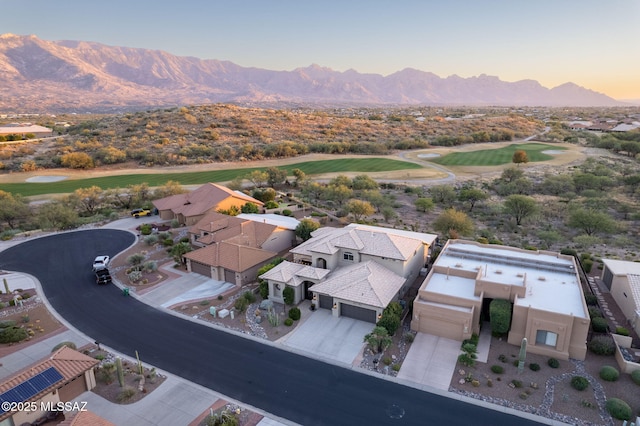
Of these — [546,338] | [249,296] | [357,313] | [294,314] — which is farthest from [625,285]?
[249,296]

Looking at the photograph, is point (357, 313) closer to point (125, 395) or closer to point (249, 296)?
point (249, 296)

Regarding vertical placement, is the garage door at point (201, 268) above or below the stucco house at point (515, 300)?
below

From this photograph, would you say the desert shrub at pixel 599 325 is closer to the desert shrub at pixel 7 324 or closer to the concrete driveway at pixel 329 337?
the concrete driveway at pixel 329 337

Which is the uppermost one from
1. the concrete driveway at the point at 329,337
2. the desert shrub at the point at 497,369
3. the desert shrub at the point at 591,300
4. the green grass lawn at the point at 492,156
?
the green grass lawn at the point at 492,156

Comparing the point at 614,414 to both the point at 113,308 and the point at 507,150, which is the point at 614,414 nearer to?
the point at 113,308

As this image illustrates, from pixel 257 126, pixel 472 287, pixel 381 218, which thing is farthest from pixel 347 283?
pixel 257 126

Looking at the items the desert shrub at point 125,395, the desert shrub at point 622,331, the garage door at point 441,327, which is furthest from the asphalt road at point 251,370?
the desert shrub at point 622,331
